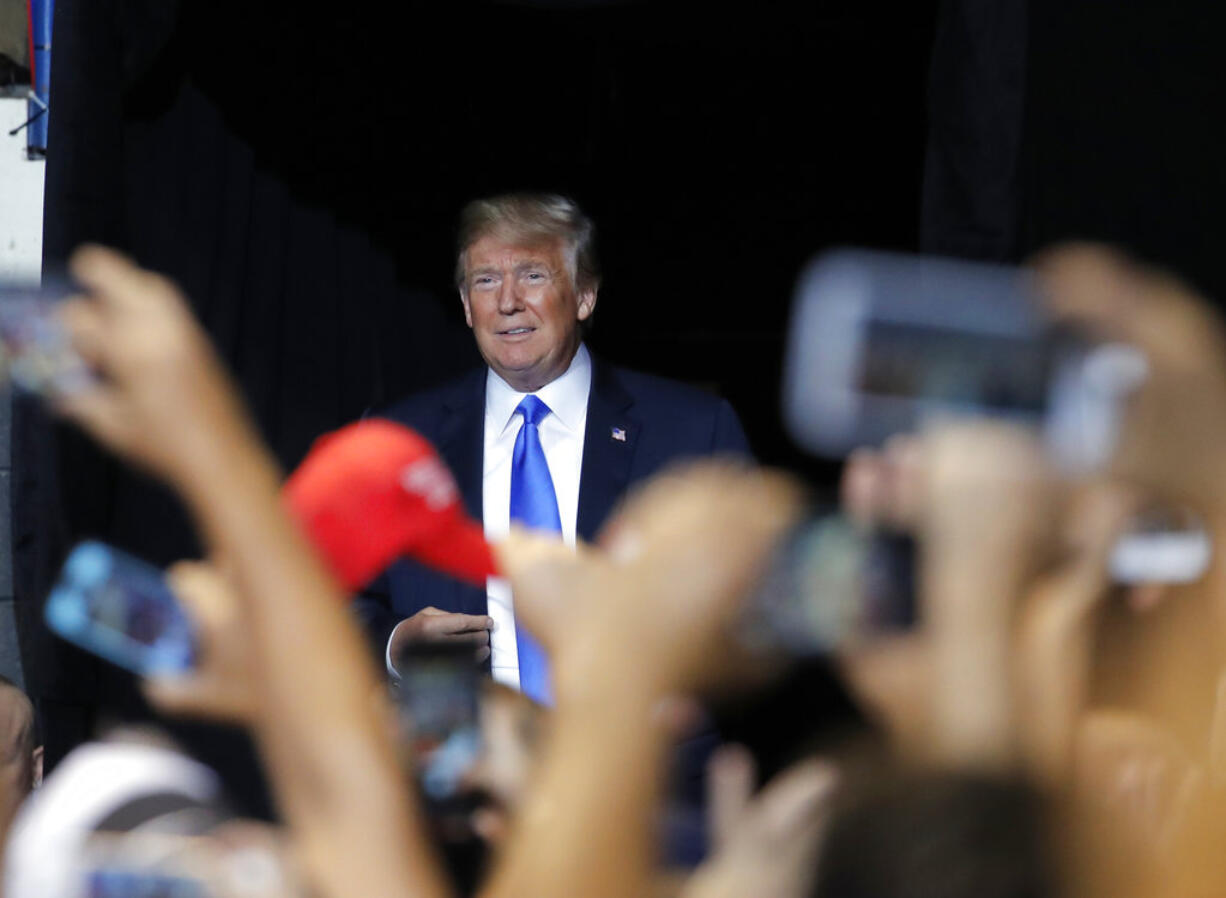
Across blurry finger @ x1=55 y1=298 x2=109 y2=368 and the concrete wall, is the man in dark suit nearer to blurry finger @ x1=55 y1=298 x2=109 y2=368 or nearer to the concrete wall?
the concrete wall

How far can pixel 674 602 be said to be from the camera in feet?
1.86

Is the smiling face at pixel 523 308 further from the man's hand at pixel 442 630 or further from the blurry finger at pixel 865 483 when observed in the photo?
the blurry finger at pixel 865 483

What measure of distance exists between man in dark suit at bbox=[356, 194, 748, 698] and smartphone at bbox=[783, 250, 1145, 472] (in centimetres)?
140

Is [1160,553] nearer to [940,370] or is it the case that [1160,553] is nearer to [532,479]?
[940,370]

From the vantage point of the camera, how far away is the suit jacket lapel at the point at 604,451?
2.20 metres

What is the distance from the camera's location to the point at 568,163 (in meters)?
3.21

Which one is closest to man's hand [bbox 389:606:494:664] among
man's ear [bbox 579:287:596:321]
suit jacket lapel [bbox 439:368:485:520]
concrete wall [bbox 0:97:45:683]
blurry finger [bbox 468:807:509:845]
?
suit jacket lapel [bbox 439:368:485:520]

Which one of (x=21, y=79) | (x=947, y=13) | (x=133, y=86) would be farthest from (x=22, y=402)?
(x=947, y=13)

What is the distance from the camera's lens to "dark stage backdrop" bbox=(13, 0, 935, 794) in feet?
7.68

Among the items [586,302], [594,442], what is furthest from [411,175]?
[594,442]

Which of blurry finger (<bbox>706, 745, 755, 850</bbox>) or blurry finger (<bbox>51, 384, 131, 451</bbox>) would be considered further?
blurry finger (<bbox>706, 745, 755, 850</bbox>)

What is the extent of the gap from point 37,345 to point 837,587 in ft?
1.57

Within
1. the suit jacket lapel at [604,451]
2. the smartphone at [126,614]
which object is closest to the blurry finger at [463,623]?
the suit jacket lapel at [604,451]

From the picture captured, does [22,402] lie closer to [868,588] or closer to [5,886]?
[5,886]
